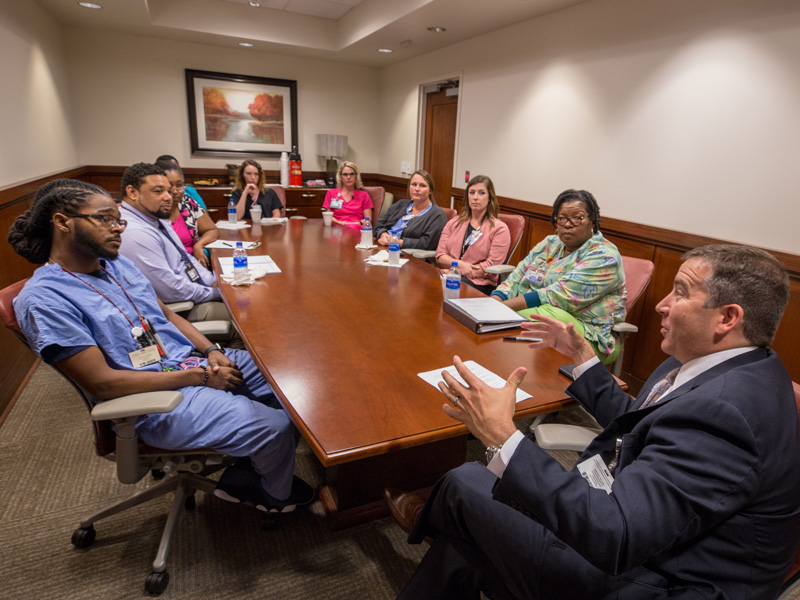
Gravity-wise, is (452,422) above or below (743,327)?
below

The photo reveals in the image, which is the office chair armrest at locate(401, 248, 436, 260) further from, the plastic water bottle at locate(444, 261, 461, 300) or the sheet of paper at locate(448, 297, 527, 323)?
the sheet of paper at locate(448, 297, 527, 323)

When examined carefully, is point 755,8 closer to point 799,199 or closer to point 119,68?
point 799,199

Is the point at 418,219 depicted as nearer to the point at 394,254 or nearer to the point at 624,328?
the point at 394,254

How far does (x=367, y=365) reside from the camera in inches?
57.6

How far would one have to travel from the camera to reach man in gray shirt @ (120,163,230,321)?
7.36 feet

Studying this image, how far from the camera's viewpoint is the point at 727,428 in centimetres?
79

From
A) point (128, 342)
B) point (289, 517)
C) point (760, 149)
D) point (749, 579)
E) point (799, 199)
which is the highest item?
point (760, 149)

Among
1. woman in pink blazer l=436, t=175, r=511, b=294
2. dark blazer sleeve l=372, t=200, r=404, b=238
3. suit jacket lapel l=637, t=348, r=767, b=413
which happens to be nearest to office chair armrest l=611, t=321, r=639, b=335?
woman in pink blazer l=436, t=175, r=511, b=294

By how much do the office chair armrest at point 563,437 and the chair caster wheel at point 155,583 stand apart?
4.10ft

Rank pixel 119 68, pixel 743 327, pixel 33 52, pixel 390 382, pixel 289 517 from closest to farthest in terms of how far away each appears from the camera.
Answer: pixel 743 327 < pixel 390 382 < pixel 289 517 < pixel 33 52 < pixel 119 68

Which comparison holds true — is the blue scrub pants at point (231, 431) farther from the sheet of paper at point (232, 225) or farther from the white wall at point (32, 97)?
the sheet of paper at point (232, 225)

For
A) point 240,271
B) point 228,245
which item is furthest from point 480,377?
point 228,245

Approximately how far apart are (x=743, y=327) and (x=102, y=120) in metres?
6.36

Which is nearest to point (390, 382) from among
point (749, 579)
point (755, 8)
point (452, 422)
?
point (452, 422)
